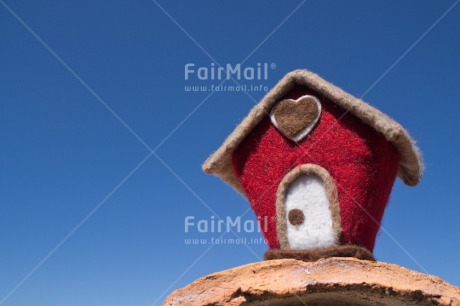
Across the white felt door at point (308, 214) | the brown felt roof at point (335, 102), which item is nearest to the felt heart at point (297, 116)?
the brown felt roof at point (335, 102)

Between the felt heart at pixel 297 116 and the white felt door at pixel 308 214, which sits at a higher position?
the felt heart at pixel 297 116

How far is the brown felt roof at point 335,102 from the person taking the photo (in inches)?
183

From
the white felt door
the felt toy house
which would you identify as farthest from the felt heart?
the white felt door

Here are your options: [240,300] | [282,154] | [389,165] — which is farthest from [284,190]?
[240,300]

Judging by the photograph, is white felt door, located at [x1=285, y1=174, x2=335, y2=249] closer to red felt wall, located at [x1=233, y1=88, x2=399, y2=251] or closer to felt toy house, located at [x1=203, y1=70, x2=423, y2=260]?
felt toy house, located at [x1=203, y1=70, x2=423, y2=260]

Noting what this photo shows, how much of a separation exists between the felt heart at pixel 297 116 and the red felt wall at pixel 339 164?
6 cm

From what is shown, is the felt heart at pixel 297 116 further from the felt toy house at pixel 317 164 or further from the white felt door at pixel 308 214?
the white felt door at pixel 308 214

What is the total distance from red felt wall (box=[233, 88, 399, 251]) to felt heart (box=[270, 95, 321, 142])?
0.19 feet

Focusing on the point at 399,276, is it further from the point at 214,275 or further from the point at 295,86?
the point at 295,86

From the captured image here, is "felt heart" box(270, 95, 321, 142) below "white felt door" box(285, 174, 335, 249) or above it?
above

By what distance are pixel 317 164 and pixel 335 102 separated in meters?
0.63

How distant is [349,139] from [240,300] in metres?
1.89

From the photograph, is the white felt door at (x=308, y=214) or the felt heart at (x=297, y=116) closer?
the white felt door at (x=308, y=214)

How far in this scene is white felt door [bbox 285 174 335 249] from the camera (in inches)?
184
